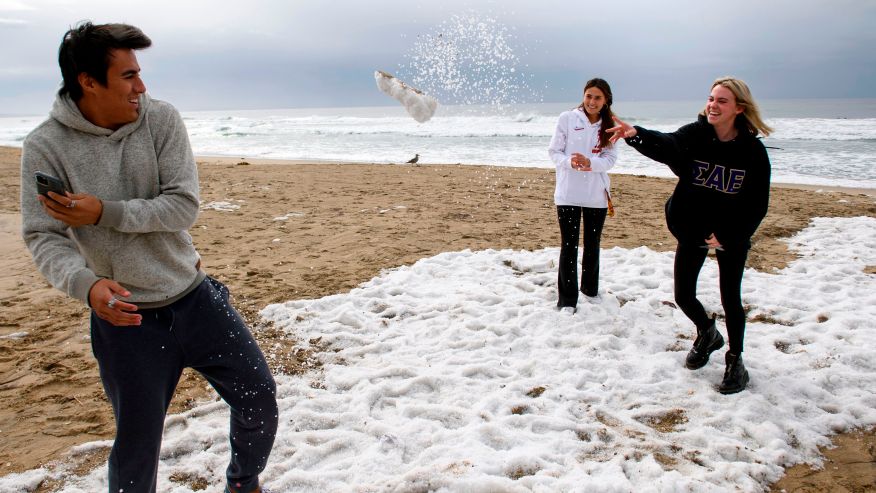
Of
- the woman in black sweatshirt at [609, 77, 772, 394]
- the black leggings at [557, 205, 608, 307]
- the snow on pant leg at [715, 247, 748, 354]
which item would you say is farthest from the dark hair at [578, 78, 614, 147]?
the snow on pant leg at [715, 247, 748, 354]

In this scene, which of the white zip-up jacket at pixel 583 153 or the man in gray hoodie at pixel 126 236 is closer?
the man in gray hoodie at pixel 126 236

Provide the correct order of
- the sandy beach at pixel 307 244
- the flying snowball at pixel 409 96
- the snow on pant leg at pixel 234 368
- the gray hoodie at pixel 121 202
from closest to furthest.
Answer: the gray hoodie at pixel 121 202 → the snow on pant leg at pixel 234 368 → the sandy beach at pixel 307 244 → the flying snowball at pixel 409 96

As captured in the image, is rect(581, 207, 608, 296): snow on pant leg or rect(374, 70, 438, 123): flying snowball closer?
rect(581, 207, 608, 296): snow on pant leg

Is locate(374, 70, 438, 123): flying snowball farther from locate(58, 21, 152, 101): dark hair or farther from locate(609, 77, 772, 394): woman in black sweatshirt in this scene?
locate(58, 21, 152, 101): dark hair

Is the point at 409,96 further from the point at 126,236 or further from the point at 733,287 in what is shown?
the point at 126,236

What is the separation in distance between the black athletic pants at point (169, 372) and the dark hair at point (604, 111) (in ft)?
10.7

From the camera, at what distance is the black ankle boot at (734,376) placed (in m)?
3.50

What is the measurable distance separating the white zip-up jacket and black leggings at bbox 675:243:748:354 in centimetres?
101

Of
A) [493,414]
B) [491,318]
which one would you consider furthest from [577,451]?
[491,318]

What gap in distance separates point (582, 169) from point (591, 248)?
0.88m

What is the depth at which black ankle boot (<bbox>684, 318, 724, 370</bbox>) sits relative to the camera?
3814mm

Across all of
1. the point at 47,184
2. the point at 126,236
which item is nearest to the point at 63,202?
the point at 47,184

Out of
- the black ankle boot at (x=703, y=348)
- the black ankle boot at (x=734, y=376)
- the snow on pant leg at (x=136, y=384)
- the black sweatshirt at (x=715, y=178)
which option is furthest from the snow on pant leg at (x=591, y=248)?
the snow on pant leg at (x=136, y=384)

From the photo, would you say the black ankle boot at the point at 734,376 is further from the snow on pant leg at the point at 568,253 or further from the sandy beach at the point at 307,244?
the snow on pant leg at the point at 568,253
